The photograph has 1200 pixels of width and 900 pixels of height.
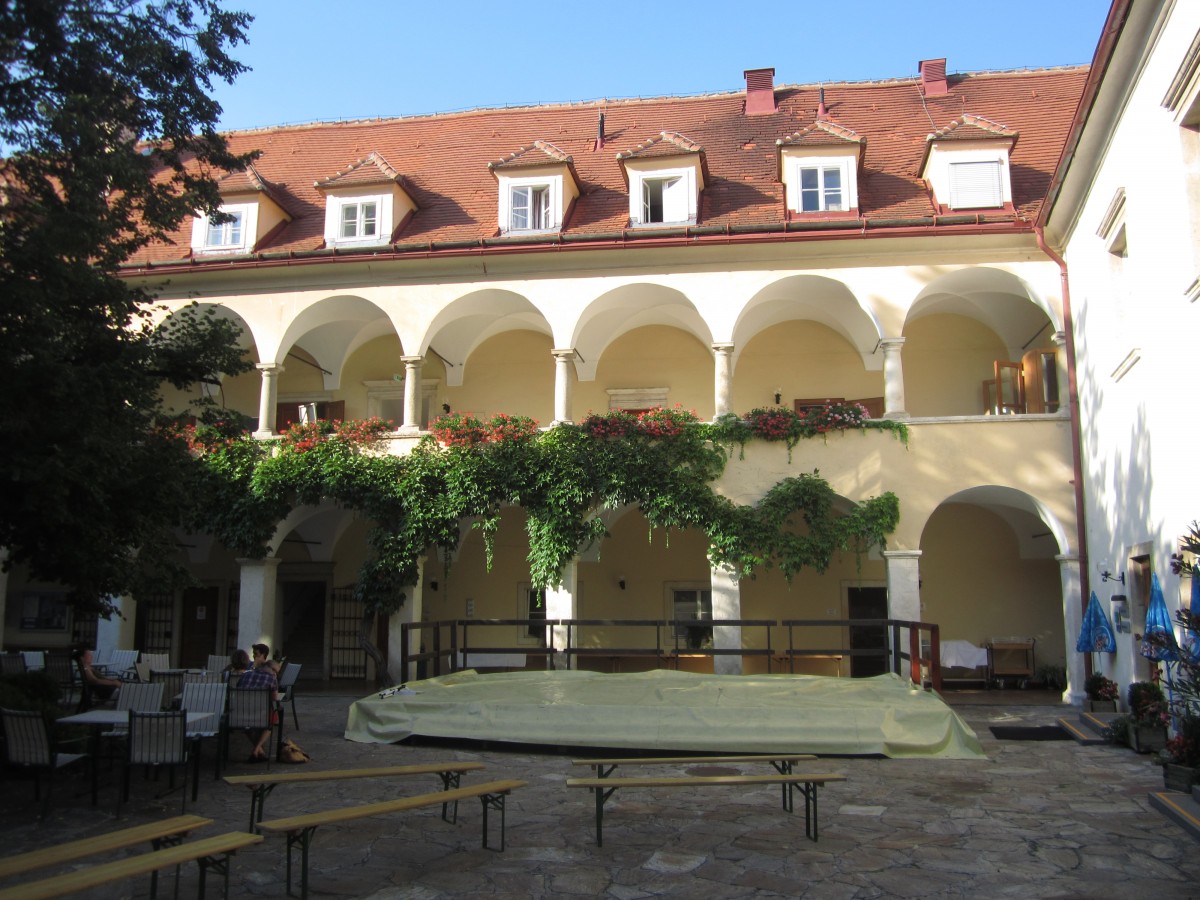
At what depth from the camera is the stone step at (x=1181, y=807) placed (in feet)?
23.8

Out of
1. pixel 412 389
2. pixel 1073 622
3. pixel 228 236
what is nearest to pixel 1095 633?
pixel 1073 622

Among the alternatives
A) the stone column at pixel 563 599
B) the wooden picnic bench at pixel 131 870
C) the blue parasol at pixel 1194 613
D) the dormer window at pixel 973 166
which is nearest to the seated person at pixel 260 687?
the wooden picnic bench at pixel 131 870

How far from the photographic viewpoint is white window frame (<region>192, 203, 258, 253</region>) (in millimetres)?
19094

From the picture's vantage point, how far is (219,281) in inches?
736

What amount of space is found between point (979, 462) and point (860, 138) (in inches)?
233

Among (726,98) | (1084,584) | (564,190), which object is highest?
(726,98)

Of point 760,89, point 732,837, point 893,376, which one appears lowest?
point 732,837

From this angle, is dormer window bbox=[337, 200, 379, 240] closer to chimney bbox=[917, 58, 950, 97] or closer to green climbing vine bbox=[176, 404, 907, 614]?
green climbing vine bbox=[176, 404, 907, 614]

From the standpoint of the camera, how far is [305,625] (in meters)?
21.3

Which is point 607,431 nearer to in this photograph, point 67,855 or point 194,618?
point 194,618

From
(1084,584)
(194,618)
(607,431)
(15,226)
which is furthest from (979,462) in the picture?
(194,618)

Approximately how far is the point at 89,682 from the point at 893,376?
1243 centimetres

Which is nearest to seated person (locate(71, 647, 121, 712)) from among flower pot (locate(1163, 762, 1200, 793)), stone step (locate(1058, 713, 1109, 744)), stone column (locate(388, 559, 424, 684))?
stone column (locate(388, 559, 424, 684))

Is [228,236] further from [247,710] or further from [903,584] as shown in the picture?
[903,584]
